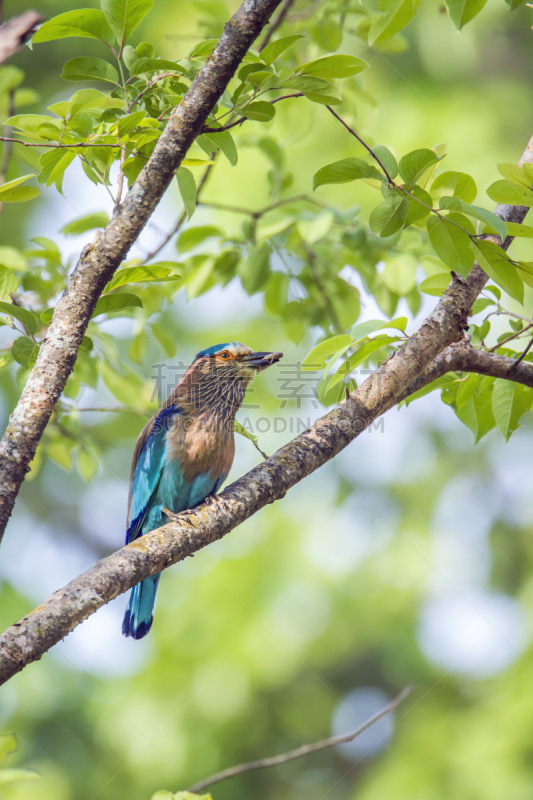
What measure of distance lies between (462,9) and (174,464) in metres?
2.34

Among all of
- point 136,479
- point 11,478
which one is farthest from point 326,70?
point 136,479

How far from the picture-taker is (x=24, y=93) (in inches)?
134

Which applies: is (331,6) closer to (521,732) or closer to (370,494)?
(370,494)

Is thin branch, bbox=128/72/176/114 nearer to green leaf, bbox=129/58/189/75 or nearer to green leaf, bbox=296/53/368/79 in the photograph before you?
green leaf, bbox=129/58/189/75

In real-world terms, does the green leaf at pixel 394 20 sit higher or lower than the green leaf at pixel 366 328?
higher

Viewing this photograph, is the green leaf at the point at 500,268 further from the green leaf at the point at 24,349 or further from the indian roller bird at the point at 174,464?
the indian roller bird at the point at 174,464

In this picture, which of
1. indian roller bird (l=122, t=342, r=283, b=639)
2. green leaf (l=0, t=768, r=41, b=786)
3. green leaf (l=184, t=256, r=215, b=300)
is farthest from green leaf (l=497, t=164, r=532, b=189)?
green leaf (l=0, t=768, r=41, b=786)

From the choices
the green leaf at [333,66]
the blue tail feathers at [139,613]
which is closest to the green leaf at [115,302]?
the green leaf at [333,66]

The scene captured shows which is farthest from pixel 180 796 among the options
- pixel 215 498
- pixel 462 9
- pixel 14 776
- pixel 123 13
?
pixel 462 9

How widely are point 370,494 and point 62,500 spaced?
162 inches

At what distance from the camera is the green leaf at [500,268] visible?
1.74 meters

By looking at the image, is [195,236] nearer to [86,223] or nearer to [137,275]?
[86,223]

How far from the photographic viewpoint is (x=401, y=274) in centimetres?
311

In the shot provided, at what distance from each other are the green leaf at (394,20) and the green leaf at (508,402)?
1.17 metres
